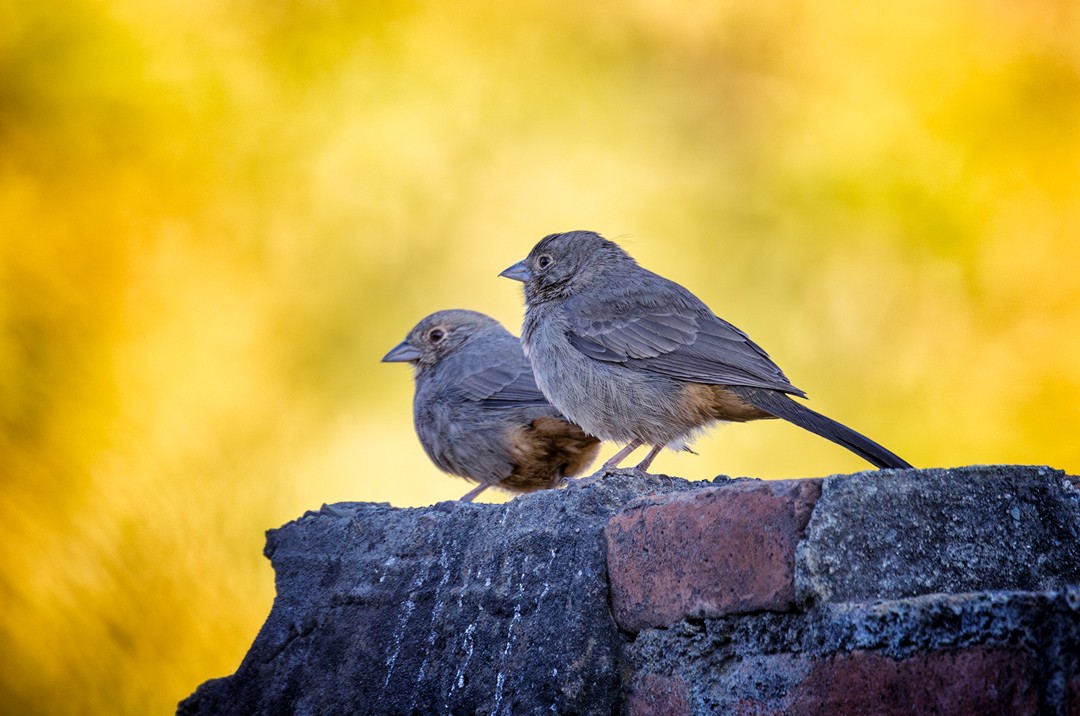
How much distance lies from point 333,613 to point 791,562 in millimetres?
1059

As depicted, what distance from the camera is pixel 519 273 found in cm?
453

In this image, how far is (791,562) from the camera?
1.49 m

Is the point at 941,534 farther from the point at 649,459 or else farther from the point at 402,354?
the point at 402,354

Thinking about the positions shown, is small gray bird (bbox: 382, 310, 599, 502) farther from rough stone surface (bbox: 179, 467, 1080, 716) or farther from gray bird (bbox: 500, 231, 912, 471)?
rough stone surface (bbox: 179, 467, 1080, 716)

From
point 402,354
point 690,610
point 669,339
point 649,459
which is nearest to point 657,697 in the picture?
point 690,610

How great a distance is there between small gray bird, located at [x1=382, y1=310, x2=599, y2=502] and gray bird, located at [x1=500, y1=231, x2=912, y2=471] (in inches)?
29.4

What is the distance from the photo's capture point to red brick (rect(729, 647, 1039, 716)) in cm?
122

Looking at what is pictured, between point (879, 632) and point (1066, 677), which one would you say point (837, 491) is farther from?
point (1066, 677)

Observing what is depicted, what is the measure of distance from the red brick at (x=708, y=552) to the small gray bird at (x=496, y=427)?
2.83 m

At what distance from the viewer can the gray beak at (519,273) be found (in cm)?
451

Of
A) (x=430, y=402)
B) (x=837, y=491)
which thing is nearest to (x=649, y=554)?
(x=837, y=491)

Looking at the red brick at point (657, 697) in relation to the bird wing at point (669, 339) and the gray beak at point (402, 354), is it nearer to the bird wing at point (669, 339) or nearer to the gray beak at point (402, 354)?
the bird wing at point (669, 339)

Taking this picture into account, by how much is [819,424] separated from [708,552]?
1658 mm

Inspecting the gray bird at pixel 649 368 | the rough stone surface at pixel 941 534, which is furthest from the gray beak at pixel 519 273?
the rough stone surface at pixel 941 534
